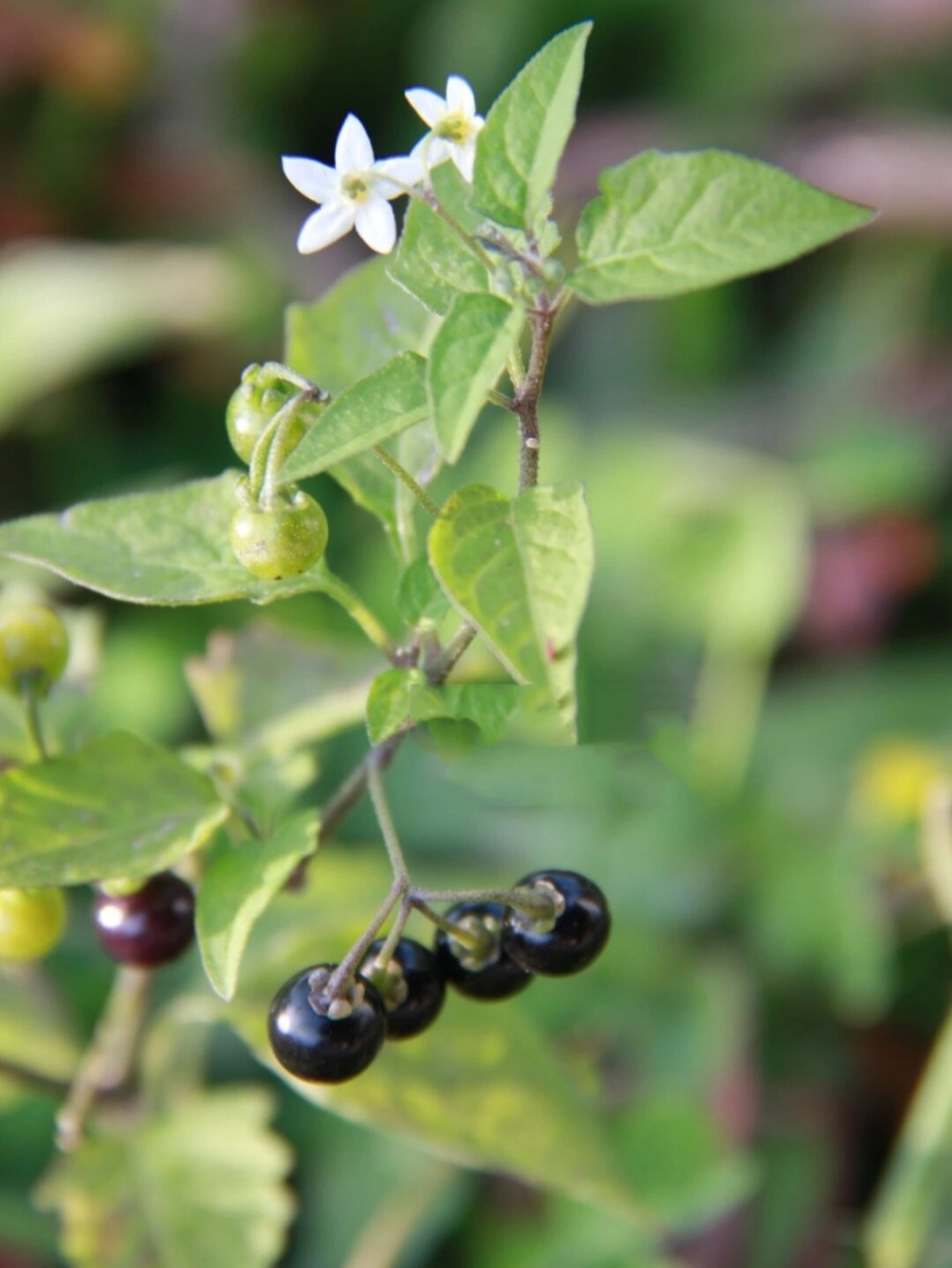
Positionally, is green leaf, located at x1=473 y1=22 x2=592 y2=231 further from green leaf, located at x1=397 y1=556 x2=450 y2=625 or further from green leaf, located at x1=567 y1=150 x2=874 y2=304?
green leaf, located at x1=397 y1=556 x2=450 y2=625

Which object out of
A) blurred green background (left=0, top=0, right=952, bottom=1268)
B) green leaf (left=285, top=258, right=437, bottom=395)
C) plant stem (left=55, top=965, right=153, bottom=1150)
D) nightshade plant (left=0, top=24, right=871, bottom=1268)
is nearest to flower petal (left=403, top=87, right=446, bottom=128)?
nightshade plant (left=0, top=24, right=871, bottom=1268)

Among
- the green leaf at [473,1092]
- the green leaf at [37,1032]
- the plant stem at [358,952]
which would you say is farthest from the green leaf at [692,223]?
the green leaf at [37,1032]

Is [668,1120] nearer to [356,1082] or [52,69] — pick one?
[356,1082]

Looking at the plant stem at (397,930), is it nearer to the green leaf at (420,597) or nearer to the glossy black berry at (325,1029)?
the glossy black berry at (325,1029)

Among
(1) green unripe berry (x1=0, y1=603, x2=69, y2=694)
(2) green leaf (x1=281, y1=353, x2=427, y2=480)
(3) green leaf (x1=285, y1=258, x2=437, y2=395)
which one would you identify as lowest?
(1) green unripe berry (x1=0, y1=603, x2=69, y2=694)

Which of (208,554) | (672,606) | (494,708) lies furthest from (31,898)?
(672,606)

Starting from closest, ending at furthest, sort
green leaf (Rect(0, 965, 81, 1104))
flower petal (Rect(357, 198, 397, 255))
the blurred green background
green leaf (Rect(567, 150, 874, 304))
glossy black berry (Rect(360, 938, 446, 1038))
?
green leaf (Rect(567, 150, 874, 304)), flower petal (Rect(357, 198, 397, 255)), glossy black berry (Rect(360, 938, 446, 1038)), green leaf (Rect(0, 965, 81, 1104)), the blurred green background
